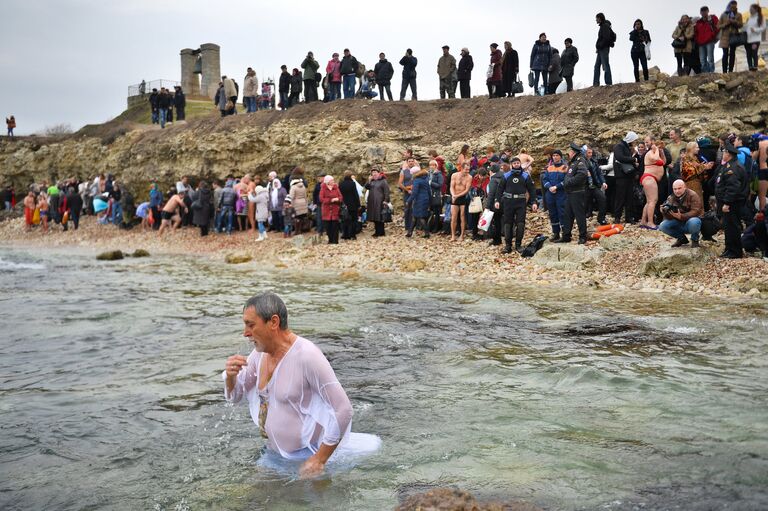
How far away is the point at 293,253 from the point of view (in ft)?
68.7

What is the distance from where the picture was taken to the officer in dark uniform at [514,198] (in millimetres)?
16703

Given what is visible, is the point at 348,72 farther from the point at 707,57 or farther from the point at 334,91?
the point at 707,57

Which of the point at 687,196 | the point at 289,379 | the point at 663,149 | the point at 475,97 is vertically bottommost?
the point at 289,379

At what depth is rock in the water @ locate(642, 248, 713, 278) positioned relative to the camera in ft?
44.6

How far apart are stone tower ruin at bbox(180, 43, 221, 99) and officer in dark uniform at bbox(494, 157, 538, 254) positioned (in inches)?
1458

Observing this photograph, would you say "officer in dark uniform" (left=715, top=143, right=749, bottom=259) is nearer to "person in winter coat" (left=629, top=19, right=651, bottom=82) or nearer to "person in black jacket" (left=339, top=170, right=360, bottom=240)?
"person in winter coat" (left=629, top=19, right=651, bottom=82)

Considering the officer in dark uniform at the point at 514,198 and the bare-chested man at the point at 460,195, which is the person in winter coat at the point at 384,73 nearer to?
the bare-chested man at the point at 460,195

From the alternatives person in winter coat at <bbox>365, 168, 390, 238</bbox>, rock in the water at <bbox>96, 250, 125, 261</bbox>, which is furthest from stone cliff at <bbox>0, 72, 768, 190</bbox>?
rock in the water at <bbox>96, 250, 125, 261</bbox>

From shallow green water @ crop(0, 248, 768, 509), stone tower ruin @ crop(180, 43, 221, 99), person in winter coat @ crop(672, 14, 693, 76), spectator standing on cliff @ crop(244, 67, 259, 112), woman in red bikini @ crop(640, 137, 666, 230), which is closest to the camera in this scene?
shallow green water @ crop(0, 248, 768, 509)

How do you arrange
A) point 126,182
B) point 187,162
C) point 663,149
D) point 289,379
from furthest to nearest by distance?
point 126,182 < point 187,162 < point 663,149 < point 289,379

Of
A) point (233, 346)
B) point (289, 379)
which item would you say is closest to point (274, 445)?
point (289, 379)

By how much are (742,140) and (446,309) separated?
7.73 metres

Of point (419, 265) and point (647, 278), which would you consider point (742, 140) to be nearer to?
point (647, 278)

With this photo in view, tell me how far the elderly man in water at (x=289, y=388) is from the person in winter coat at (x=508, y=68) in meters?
21.1
